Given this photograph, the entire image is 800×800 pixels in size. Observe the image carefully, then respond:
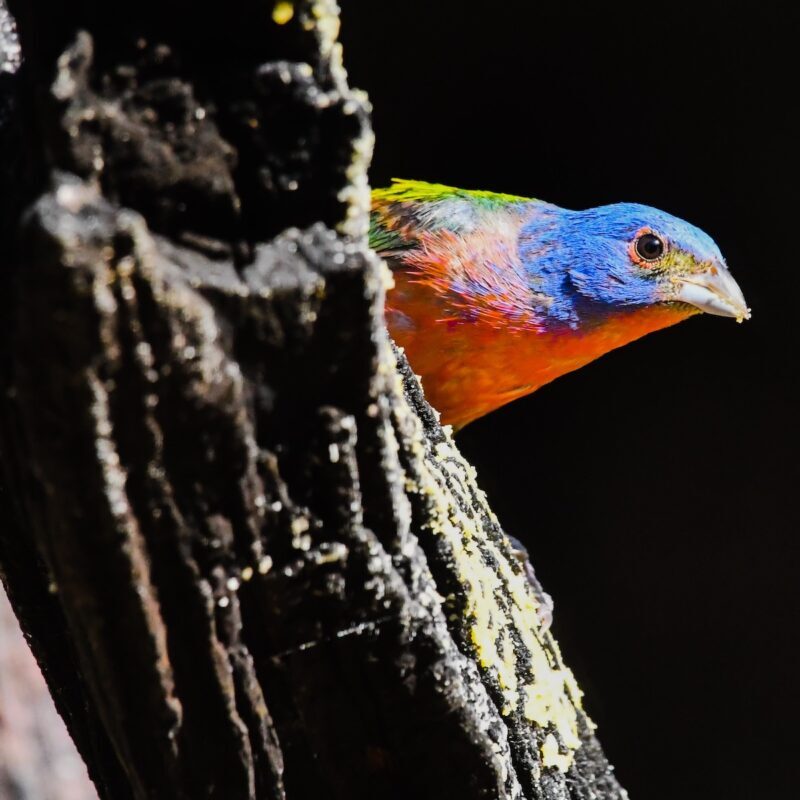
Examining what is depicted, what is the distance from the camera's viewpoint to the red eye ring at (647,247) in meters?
3.17

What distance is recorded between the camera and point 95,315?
677 mm

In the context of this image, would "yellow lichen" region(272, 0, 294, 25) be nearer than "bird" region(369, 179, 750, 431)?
Yes

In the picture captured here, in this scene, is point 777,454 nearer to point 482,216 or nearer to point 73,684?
point 482,216

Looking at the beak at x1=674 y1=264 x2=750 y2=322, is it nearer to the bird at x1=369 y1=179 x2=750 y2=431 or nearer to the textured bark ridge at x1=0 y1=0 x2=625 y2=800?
the bird at x1=369 y1=179 x2=750 y2=431

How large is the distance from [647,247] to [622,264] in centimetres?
13

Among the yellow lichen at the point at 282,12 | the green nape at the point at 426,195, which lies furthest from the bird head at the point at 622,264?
the yellow lichen at the point at 282,12

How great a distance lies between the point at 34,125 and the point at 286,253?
0.21 m

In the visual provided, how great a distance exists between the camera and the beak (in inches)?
124

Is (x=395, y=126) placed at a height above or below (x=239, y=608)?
above

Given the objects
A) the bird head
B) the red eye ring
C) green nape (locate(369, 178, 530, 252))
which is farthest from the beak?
green nape (locate(369, 178, 530, 252))

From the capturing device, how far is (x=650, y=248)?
10.5 ft

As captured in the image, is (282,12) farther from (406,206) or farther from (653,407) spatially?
(653,407)

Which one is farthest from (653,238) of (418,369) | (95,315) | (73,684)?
(95,315)

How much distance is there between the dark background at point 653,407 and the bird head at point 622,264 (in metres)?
1.71
